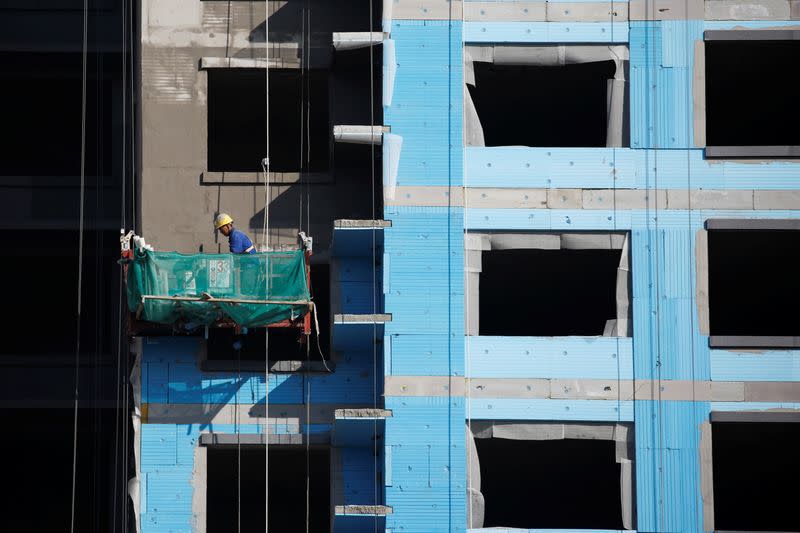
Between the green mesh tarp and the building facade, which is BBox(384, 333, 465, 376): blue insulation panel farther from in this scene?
the green mesh tarp

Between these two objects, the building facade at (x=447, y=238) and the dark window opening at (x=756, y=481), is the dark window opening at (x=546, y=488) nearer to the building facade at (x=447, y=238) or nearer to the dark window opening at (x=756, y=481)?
the dark window opening at (x=756, y=481)

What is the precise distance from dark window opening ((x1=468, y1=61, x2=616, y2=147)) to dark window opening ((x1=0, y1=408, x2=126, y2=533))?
12.1 metres

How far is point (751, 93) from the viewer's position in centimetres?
3306

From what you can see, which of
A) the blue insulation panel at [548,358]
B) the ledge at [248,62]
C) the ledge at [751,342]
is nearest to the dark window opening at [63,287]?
the ledge at [248,62]

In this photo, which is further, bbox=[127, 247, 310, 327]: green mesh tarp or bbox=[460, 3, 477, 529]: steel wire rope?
bbox=[460, 3, 477, 529]: steel wire rope

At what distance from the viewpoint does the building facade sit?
2694 centimetres

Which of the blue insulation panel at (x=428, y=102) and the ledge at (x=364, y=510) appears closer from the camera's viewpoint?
the ledge at (x=364, y=510)

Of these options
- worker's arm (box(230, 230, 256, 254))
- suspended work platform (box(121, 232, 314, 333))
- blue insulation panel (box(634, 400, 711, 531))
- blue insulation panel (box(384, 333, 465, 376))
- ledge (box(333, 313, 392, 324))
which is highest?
worker's arm (box(230, 230, 256, 254))

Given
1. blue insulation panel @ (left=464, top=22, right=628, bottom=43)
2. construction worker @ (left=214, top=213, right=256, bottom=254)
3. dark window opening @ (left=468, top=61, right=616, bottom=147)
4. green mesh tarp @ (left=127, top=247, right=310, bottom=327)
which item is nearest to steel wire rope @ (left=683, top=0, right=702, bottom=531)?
blue insulation panel @ (left=464, top=22, right=628, bottom=43)

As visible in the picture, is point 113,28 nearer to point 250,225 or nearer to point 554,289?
point 250,225

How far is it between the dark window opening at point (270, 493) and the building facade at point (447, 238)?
548 centimetres

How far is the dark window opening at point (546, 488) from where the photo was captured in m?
34.4

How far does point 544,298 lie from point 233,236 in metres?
10.6

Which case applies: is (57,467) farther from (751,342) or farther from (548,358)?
(751,342)
